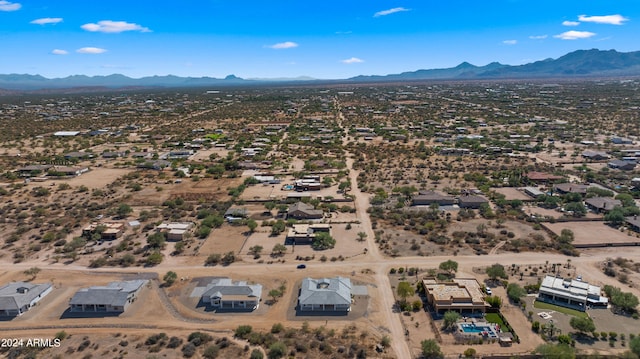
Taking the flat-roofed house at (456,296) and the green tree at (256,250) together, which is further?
the green tree at (256,250)

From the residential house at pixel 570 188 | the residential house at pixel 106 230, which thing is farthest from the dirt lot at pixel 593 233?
the residential house at pixel 106 230

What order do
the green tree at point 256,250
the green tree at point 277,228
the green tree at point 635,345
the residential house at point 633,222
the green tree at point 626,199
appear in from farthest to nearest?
1. the green tree at point 626,199
2. the green tree at point 277,228
3. the residential house at point 633,222
4. the green tree at point 256,250
5. the green tree at point 635,345

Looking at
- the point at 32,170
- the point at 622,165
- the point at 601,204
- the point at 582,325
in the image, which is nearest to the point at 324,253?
the point at 582,325

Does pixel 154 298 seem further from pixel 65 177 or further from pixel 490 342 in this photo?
pixel 65 177

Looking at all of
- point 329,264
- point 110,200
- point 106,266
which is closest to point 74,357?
point 106,266

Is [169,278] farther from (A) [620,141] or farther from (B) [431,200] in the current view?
(A) [620,141]

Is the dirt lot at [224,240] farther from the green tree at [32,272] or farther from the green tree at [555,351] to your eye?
the green tree at [555,351]
